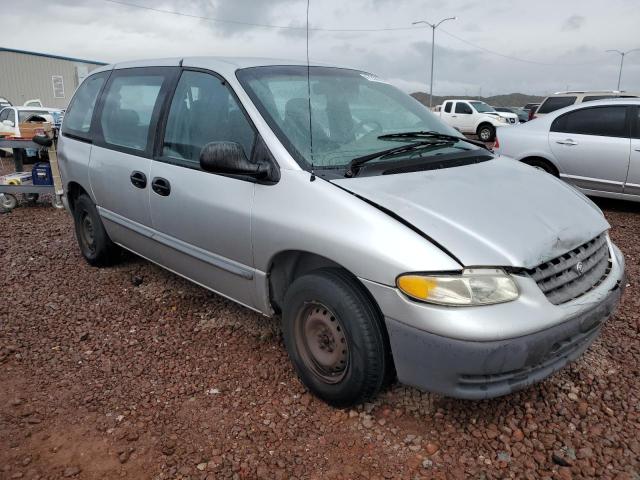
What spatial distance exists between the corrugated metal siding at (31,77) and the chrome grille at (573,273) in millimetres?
39145

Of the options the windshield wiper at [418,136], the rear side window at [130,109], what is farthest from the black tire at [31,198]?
the windshield wiper at [418,136]

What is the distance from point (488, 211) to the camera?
2430mm

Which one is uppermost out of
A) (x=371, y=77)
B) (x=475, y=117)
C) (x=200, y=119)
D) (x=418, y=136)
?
(x=371, y=77)

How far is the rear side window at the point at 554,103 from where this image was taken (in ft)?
49.3

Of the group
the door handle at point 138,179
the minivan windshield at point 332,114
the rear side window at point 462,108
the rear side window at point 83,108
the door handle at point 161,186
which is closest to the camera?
the minivan windshield at point 332,114

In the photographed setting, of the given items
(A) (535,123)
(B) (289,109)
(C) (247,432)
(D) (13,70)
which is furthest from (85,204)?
(D) (13,70)

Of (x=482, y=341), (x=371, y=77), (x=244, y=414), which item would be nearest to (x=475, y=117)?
(x=371, y=77)

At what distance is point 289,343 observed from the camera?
2.80 meters

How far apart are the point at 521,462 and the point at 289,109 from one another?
84.7 inches

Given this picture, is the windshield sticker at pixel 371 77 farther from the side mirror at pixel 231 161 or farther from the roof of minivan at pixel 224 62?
the side mirror at pixel 231 161

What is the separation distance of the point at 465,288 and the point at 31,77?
42450 mm

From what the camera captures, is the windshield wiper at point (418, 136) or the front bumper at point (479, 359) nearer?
the front bumper at point (479, 359)

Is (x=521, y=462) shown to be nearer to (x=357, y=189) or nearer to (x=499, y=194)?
(x=499, y=194)

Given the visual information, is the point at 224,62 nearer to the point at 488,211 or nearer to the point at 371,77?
the point at 371,77
